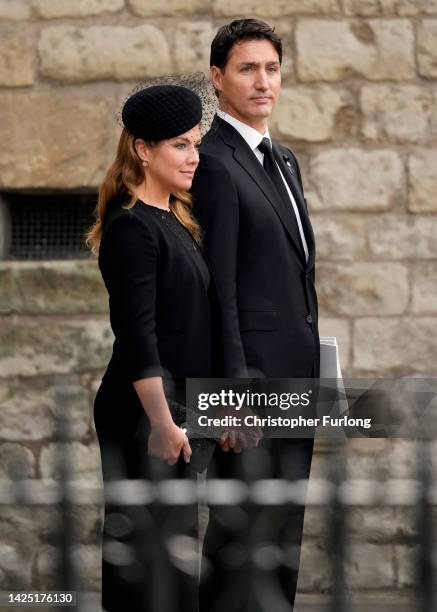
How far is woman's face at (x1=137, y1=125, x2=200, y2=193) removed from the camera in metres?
2.96

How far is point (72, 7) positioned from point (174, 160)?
1.97 m

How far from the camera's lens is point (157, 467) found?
2.08m

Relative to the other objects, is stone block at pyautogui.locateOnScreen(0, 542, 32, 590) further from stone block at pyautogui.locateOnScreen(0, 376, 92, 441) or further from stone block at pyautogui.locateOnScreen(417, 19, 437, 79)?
stone block at pyautogui.locateOnScreen(417, 19, 437, 79)

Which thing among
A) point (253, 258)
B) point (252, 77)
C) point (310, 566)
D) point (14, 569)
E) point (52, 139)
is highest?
point (52, 139)

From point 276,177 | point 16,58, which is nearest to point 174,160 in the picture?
point 276,177

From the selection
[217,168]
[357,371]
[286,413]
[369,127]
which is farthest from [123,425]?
[369,127]

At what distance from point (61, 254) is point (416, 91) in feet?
4.93

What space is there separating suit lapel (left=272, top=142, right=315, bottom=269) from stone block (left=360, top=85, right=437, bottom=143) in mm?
1370

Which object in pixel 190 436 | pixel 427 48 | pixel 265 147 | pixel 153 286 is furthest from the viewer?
pixel 427 48

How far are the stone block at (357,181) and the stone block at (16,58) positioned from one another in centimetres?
118

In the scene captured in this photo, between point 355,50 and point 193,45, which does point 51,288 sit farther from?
point 355,50

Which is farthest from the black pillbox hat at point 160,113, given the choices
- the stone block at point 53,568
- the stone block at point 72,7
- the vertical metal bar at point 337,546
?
the stone block at point 72,7

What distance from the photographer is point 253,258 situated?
10.3 ft

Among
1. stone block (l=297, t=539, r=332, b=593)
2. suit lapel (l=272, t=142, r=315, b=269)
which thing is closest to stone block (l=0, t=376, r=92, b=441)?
stone block (l=297, t=539, r=332, b=593)
